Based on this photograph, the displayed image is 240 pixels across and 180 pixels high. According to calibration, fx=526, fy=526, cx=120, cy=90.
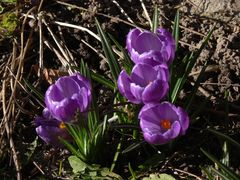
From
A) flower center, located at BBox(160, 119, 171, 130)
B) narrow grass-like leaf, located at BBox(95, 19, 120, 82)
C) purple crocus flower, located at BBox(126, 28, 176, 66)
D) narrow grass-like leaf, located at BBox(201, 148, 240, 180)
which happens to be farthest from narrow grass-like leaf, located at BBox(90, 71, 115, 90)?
narrow grass-like leaf, located at BBox(201, 148, 240, 180)

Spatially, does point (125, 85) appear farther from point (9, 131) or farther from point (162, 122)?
point (9, 131)

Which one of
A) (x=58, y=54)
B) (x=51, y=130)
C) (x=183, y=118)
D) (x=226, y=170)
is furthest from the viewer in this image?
(x=58, y=54)

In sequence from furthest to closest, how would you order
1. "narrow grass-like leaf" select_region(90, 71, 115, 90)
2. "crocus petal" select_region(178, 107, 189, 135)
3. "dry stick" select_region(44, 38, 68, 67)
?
1. "dry stick" select_region(44, 38, 68, 67)
2. "narrow grass-like leaf" select_region(90, 71, 115, 90)
3. "crocus petal" select_region(178, 107, 189, 135)

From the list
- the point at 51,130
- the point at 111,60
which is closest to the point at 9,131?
the point at 51,130

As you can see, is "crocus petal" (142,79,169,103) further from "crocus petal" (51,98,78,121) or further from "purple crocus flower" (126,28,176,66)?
"crocus petal" (51,98,78,121)

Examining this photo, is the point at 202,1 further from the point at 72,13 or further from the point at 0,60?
the point at 0,60

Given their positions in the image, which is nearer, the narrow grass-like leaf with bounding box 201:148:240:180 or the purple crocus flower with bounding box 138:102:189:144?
the narrow grass-like leaf with bounding box 201:148:240:180

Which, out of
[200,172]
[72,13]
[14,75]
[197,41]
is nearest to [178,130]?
[200,172]
